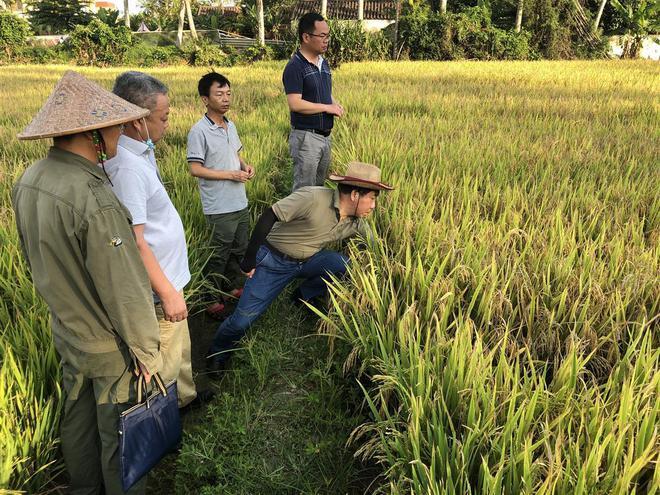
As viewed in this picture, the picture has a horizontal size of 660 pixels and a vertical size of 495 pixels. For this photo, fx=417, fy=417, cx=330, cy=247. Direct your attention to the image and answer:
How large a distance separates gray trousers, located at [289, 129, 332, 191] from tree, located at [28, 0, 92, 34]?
32914 millimetres

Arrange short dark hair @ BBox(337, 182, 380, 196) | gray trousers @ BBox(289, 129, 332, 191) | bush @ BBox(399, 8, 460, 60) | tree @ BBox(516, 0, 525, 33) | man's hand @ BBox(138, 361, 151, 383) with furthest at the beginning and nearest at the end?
tree @ BBox(516, 0, 525, 33), bush @ BBox(399, 8, 460, 60), gray trousers @ BBox(289, 129, 332, 191), short dark hair @ BBox(337, 182, 380, 196), man's hand @ BBox(138, 361, 151, 383)

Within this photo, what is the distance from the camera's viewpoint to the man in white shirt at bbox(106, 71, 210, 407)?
1396 millimetres

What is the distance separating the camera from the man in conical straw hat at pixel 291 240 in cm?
208

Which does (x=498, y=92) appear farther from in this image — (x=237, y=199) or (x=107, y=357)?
(x=107, y=357)

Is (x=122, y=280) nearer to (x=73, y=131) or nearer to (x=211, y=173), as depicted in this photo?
(x=73, y=131)

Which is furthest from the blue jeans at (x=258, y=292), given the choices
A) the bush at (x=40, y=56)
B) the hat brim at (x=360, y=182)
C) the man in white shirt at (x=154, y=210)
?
the bush at (x=40, y=56)

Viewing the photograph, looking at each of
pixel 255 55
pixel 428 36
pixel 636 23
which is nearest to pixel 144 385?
pixel 255 55

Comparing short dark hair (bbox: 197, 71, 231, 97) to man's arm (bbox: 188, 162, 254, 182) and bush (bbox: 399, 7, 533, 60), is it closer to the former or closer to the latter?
man's arm (bbox: 188, 162, 254, 182)

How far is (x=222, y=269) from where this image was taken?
277 centimetres

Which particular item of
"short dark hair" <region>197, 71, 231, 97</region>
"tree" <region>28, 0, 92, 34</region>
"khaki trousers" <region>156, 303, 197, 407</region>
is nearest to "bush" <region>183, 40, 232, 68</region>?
"tree" <region>28, 0, 92, 34</region>

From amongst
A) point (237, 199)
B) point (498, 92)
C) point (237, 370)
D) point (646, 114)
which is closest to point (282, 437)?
point (237, 370)

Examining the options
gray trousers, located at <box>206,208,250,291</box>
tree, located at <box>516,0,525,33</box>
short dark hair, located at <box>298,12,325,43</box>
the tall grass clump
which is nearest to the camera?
the tall grass clump

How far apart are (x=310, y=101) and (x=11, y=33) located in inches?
983

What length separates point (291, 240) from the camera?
2225 millimetres
